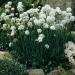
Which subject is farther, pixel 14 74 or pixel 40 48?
pixel 40 48

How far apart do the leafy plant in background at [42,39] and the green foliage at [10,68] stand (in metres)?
0.78

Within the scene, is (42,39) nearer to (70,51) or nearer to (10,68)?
(70,51)

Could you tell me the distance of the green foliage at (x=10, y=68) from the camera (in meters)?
7.58

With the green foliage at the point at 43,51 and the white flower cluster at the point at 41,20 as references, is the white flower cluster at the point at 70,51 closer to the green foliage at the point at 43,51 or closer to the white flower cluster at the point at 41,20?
the green foliage at the point at 43,51

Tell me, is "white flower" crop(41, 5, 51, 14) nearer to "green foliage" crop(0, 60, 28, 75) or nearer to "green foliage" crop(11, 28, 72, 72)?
"green foliage" crop(11, 28, 72, 72)

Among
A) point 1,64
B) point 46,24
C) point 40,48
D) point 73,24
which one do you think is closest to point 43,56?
point 40,48

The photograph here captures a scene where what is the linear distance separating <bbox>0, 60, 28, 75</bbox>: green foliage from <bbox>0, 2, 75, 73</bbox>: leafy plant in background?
0.78 m

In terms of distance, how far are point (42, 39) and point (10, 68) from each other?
3.97 feet

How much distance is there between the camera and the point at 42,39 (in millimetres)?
8484

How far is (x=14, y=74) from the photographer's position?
767 cm

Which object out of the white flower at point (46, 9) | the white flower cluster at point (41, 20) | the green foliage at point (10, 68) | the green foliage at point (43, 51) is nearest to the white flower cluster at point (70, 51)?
the green foliage at point (43, 51)

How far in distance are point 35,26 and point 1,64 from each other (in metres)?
1.46

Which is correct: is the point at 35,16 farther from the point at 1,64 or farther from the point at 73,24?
the point at 73,24

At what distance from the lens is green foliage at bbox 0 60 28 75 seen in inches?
298
